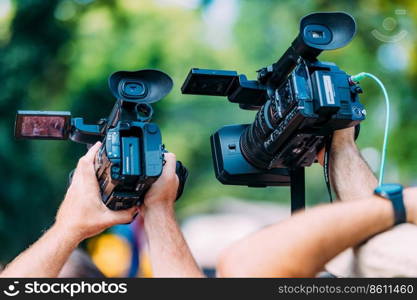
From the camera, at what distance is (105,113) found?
984 cm

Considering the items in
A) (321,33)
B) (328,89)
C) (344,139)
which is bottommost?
(344,139)

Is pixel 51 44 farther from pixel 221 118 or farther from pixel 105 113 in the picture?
pixel 221 118

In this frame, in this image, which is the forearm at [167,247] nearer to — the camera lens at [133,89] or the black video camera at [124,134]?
the black video camera at [124,134]

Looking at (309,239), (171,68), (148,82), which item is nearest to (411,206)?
(309,239)

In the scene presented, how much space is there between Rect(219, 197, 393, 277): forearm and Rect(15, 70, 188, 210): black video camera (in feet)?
1.67

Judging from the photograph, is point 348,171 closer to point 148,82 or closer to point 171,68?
point 148,82

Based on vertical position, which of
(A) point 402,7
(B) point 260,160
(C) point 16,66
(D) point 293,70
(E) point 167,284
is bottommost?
(E) point 167,284

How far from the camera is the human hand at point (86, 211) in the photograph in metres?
2.68

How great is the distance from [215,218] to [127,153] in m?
10.5

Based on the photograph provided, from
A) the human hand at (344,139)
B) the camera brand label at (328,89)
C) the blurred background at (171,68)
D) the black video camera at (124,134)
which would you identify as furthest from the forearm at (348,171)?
the blurred background at (171,68)

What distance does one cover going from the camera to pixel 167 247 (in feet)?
8.75

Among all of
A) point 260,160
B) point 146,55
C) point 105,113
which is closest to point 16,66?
point 105,113

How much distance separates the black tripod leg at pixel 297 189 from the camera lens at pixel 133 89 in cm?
68

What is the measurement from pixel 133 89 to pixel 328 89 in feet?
2.39
